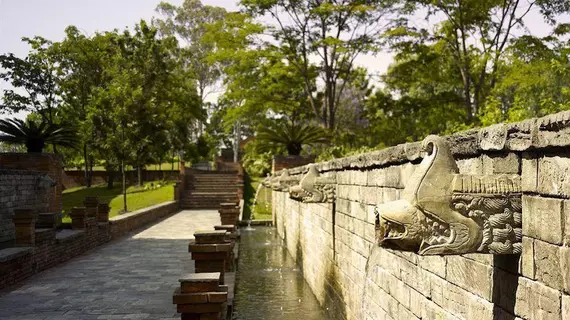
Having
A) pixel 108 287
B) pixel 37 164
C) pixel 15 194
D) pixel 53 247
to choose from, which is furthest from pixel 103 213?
pixel 108 287

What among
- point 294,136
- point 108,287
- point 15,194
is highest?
point 294,136

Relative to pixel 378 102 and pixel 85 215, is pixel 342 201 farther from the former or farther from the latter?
pixel 378 102

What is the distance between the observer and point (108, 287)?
793 centimetres

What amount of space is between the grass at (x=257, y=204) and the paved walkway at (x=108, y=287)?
897 cm

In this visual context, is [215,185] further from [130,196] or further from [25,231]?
[25,231]

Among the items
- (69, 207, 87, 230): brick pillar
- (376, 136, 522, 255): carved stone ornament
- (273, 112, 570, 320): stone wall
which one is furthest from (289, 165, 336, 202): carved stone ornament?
(69, 207, 87, 230): brick pillar

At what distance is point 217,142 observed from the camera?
4694 cm

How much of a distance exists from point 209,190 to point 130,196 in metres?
4.09

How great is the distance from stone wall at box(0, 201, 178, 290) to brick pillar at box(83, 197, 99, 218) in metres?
0.16

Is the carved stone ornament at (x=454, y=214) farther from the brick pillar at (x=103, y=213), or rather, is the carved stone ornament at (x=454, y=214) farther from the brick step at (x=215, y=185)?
the brick step at (x=215, y=185)

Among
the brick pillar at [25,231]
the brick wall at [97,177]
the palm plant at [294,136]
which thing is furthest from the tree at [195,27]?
the brick pillar at [25,231]

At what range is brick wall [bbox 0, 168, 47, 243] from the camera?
460 inches

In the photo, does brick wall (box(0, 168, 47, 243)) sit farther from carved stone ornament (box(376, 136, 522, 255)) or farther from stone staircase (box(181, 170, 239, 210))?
stone staircase (box(181, 170, 239, 210))

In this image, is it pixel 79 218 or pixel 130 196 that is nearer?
A: pixel 79 218
